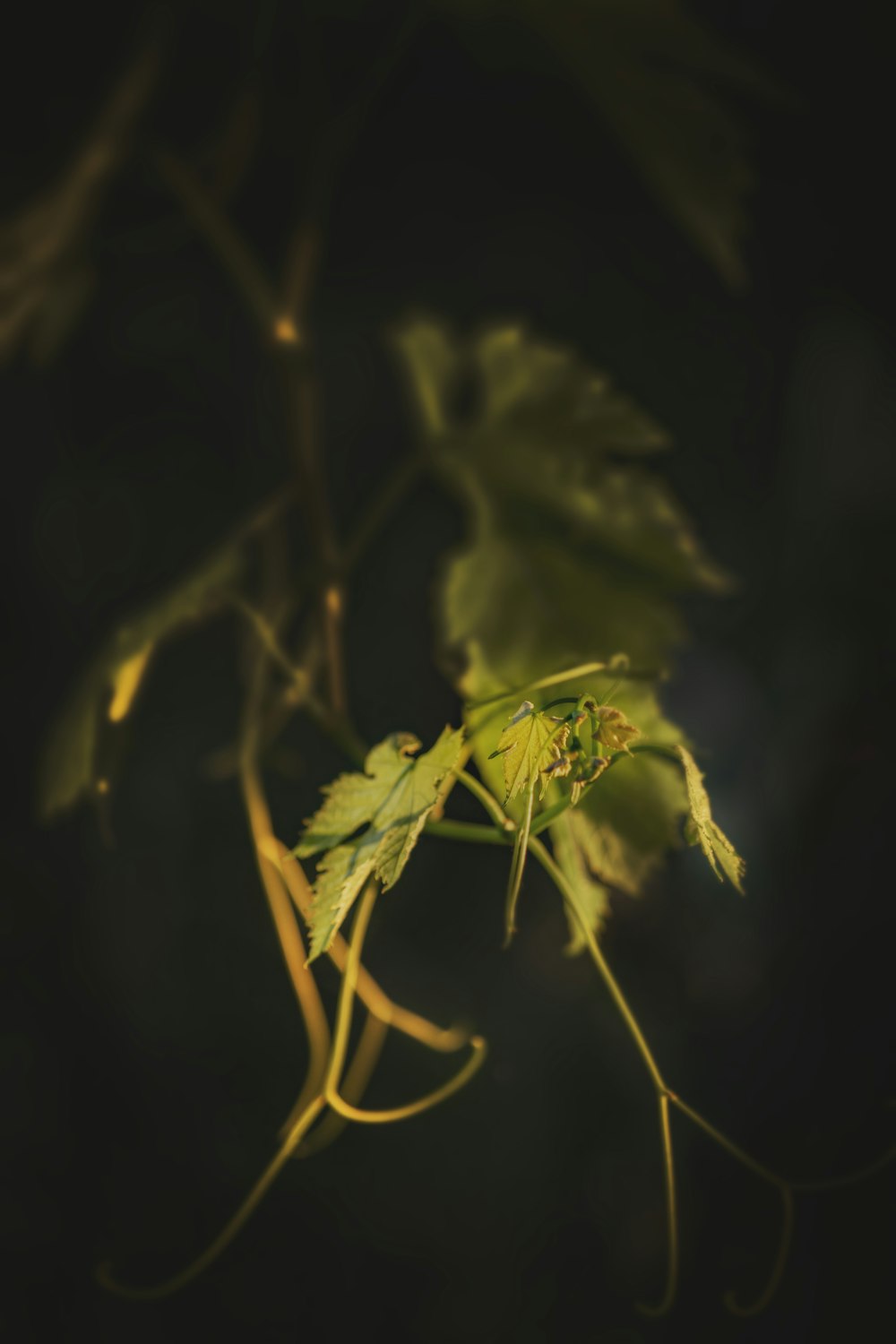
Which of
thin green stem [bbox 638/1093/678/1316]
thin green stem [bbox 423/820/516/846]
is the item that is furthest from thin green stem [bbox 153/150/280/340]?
thin green stem [bbox 638/1093/678/1316]

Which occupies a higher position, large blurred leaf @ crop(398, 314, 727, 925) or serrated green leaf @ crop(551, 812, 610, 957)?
large blurred leaf @ crop(398, 314, 727, 925)

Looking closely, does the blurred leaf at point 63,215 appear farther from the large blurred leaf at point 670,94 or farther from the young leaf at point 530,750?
the young leaf at point 530,750

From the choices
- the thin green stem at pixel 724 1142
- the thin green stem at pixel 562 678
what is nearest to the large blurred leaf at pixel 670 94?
the thin green stem at pixel 562 678

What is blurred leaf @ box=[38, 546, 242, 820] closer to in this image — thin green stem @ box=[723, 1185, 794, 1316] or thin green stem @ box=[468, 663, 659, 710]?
thin green stem @ box=[468, 663, 659, 710]

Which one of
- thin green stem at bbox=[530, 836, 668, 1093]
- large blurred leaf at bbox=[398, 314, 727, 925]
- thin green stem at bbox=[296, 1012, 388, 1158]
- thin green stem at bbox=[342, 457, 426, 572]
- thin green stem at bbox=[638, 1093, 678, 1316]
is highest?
thin green stem at bbox=[342, 457, 426, 572]

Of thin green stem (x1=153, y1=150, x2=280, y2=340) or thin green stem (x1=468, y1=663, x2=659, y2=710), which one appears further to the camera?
thin green stem (x1=153, y1=150, x2=280, y2=340)

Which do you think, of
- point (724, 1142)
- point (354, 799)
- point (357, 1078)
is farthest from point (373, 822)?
point (357, 1078)

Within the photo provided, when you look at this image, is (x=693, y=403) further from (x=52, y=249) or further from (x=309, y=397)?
(x=52, y=249)
